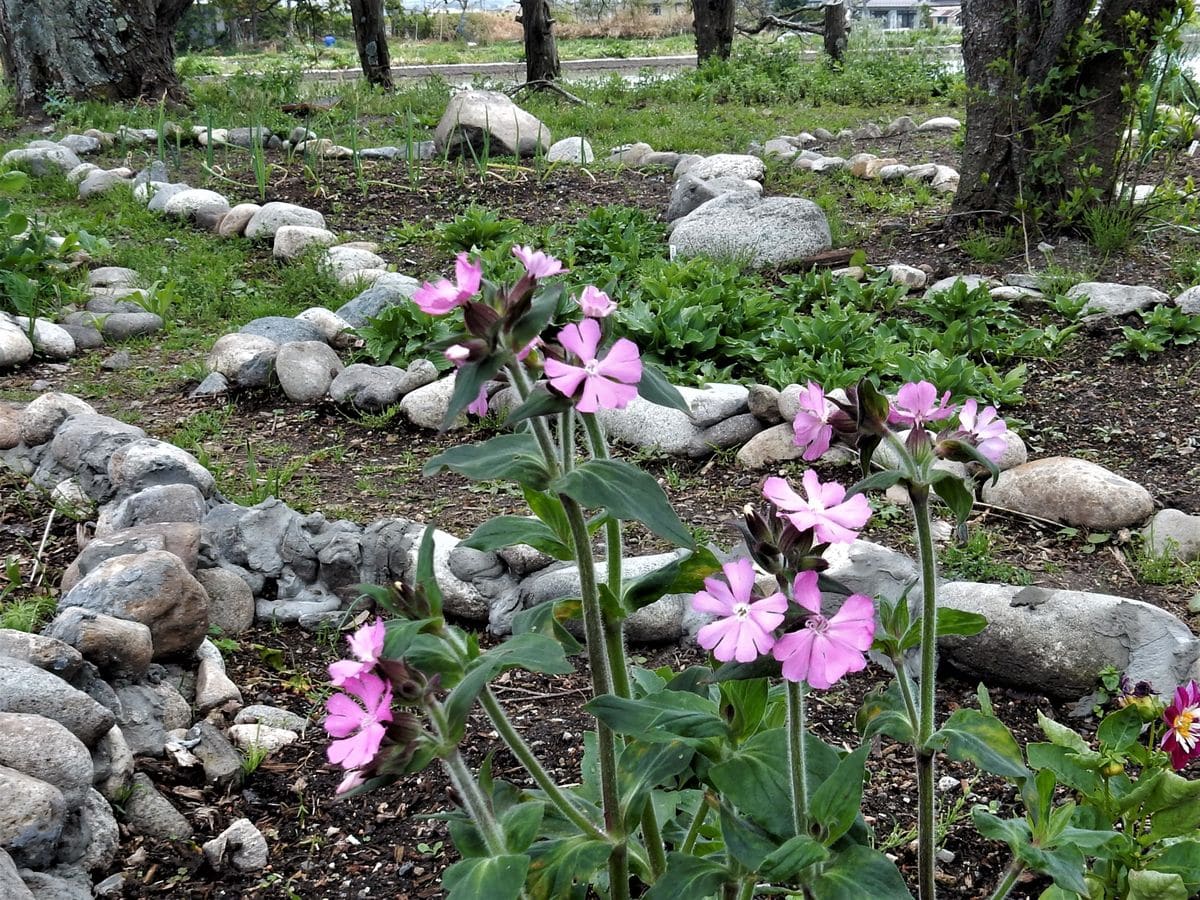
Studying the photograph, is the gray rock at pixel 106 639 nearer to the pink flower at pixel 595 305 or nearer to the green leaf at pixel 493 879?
the green leaf at pixel 493 879

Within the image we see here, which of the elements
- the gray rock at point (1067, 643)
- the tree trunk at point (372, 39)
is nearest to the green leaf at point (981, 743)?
the gray rock at point (1067, 643)

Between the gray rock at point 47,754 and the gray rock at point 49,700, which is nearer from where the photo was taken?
the gray rock at point 47,754

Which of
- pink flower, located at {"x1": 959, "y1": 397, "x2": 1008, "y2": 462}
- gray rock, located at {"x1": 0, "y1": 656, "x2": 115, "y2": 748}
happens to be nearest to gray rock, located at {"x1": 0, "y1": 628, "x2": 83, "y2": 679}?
gray rock, located at {"x1": 0, "y1": 656, "x2": 115, "y2": 748}

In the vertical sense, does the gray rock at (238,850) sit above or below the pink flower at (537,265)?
below

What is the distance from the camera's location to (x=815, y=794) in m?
1.27

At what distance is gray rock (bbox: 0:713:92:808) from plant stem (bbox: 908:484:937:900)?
1.56m

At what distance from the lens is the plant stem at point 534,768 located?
1259 millimetres

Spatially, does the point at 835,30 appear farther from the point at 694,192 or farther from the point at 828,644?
the point at 828,644

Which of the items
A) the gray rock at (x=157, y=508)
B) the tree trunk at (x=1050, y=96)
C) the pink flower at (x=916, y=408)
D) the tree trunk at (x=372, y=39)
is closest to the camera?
the pink flower at (x=916, y=408)

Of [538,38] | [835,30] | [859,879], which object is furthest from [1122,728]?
[835,30]

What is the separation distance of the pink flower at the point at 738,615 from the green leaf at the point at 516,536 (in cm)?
26

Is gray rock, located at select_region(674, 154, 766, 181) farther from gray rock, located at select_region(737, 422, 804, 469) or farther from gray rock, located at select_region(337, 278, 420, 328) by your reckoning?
gray rock, located at select_region(737, 422, 804, 469)

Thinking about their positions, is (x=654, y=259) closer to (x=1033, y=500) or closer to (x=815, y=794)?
(x=1033, y=500)

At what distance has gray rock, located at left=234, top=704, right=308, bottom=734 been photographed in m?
2.62
